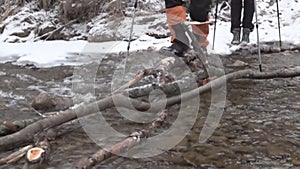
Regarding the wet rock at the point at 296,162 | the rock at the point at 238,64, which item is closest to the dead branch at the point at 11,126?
the wet rock at the point at 296,162

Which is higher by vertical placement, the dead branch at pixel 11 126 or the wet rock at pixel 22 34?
the wet rock at pixel 22 34

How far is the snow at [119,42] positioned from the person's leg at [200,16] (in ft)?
2.96

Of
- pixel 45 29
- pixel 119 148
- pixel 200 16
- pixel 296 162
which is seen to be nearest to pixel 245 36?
pixel 200 16

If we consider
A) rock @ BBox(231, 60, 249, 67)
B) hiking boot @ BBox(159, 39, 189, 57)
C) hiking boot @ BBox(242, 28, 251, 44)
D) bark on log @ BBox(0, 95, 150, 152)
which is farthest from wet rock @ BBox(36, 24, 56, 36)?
bark on log @ BBox(0, 95, 150, 152)

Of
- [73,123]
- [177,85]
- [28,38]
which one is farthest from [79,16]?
[73,123]

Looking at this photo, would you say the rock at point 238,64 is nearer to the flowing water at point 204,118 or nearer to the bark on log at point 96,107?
the flowing water at point 204,118

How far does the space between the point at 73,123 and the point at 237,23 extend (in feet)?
15.0

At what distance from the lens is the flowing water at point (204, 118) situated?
374 cm

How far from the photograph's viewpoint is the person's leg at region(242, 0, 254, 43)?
7.91m

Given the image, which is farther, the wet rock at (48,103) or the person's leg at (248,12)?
the person's leg at (248,12)

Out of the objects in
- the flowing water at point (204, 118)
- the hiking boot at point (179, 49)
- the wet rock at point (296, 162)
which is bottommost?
the wet rock at point (296, 162)

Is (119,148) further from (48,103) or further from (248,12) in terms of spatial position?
(248,12)

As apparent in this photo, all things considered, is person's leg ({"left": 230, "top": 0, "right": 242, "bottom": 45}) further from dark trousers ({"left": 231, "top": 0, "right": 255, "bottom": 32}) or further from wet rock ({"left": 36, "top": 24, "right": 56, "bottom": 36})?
wet rock ({"left": 36, "top": 24, "right": 56, "bottom": 36})

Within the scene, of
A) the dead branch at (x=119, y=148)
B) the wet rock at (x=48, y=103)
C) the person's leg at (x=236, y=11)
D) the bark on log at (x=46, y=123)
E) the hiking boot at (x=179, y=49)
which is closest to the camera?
the dead branch at (x=119, y=148)
